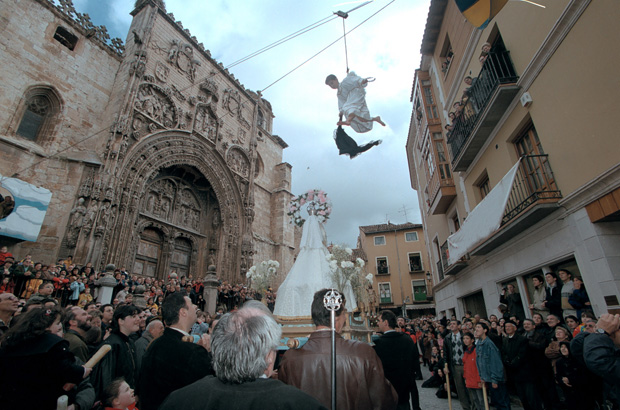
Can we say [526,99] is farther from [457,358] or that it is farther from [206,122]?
[206,122]

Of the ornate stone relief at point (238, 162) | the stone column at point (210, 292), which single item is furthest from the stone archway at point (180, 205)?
the stone column at point (210, 292)

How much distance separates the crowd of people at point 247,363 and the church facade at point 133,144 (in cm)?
894

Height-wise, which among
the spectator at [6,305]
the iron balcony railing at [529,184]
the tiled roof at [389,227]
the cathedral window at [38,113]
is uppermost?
the tiled roof at [389,227]

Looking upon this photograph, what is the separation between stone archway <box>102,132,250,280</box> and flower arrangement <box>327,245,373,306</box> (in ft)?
31.1

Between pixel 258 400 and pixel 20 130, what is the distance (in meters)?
15.0

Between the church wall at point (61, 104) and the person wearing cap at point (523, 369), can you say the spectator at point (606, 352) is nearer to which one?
the person wearing cap at point (523, 369)

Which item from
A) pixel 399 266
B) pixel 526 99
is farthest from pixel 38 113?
pixel 399 266

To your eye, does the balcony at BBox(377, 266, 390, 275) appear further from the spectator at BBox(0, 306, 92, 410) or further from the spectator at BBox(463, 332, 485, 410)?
the spectator at BBox(0, 306, 92, 410)

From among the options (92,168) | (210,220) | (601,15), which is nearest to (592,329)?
(601,15)

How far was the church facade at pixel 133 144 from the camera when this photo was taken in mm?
11102

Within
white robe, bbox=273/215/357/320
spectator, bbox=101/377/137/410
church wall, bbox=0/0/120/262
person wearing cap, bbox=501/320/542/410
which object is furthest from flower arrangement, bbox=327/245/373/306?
church wall, bbox=0/0/120/262

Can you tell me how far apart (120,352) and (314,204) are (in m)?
5.02

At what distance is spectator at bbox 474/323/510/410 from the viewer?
467cm

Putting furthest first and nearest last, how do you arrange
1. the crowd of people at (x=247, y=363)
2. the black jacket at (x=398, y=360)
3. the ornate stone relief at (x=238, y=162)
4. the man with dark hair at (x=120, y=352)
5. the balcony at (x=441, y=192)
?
the ornate stone relief at (x=238, y=162)
the balcony at (x=441, y=192)
the black jacket at (x=398, y=360)
the man with dark hair at (x=120, y=352)
the crowd of people at (x=247, y=363)
